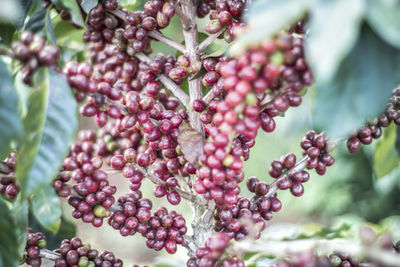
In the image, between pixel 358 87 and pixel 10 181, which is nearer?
pixel 358 87

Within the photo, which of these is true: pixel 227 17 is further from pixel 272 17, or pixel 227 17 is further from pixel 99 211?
pixel 99 211

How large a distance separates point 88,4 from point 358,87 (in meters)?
0.47

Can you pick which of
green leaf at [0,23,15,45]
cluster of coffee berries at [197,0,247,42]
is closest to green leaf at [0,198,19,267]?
green leaf at [0,23,15,45]

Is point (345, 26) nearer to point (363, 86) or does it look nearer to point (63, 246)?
point (363, 86)

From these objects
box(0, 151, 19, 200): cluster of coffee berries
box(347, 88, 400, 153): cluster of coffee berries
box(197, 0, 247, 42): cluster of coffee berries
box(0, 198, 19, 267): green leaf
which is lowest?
box(0, 198, 19, 267): green leaf

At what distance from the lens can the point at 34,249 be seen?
0.66 metres

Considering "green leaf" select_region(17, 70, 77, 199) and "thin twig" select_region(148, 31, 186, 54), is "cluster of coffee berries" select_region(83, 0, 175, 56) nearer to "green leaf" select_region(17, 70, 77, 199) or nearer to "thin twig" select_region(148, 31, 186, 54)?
"thin twig" select_region(148, 31, 186, 54)

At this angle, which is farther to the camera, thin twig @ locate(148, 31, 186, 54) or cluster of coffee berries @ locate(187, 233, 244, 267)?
thin twig @ locate(148, 31, 186, 54)

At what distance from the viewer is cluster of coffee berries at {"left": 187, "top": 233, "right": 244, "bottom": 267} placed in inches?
20.1

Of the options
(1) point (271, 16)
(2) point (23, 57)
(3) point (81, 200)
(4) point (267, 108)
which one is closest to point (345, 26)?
(1) point (271, 16)

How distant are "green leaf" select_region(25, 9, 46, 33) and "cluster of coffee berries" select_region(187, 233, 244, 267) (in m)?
0.46

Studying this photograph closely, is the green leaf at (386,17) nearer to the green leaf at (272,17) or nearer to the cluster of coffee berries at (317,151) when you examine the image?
the green leaf at (272,17)

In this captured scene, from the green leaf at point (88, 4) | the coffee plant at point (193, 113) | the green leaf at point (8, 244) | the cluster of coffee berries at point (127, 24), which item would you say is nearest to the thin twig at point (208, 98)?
the coffee plant at point (193, 113)

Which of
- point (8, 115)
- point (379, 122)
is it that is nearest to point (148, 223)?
point (8, 115)
